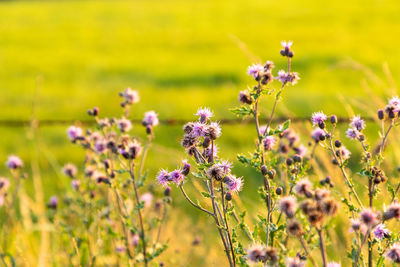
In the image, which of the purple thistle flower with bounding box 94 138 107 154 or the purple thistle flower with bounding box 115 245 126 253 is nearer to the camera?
the purple thistle flower with bounding box 94 138 107 154

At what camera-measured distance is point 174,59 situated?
1638cm

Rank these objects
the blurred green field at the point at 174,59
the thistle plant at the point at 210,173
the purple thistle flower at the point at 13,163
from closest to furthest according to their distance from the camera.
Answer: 1. the thistle plant at the point at 210,173
2. the purple thistle flower at the point at 13,163
3. the blurred green field at the point at 174,59

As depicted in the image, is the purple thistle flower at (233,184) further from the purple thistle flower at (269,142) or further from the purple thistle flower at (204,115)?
the purple thistle flower at (269,142)

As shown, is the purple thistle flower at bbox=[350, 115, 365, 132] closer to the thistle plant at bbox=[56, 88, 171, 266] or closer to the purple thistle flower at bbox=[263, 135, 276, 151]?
the purple thistle flower at bbox=[263, 135, 276, 151]

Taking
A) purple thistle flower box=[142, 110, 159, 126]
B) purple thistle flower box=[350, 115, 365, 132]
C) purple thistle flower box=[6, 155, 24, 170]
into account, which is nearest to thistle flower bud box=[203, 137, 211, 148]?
purple thistle flower box=[350, 115, 365, 132]

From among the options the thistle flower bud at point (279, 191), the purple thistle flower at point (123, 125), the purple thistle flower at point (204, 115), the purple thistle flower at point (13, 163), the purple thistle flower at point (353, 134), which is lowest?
the thistle flower bud at point (279, 191)

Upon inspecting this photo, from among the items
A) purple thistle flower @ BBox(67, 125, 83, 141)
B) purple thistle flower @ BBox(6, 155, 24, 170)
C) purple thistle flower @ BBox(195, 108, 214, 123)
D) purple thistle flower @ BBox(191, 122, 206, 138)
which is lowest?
purple thistle flower @ BBox(191, 122, 206, 138)

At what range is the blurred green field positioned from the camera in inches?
381

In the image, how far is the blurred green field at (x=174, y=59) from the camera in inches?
381

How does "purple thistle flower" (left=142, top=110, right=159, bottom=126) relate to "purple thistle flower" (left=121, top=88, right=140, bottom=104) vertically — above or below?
below

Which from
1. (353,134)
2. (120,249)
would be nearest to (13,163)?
(120,249)

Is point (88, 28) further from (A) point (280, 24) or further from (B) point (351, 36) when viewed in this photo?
(B) point (351, 36)

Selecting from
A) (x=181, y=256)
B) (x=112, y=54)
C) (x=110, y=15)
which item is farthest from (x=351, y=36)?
(x=181, y=256)

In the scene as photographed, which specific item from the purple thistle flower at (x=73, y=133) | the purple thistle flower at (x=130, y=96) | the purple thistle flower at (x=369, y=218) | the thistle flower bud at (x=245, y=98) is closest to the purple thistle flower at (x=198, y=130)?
the thistle flower bud at (x=245, y=98)
